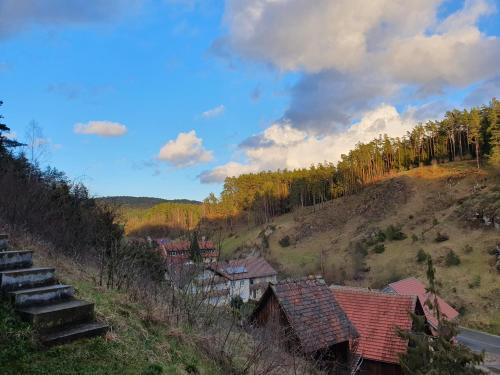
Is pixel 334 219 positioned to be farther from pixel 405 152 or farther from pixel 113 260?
pixel 113 260

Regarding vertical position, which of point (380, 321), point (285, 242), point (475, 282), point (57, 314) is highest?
point (57, 314)

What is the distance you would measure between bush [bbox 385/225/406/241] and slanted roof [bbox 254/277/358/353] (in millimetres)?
46449

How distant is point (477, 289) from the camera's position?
38594 millimetres

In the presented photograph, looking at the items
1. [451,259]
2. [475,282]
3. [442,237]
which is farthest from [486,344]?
[442,237]

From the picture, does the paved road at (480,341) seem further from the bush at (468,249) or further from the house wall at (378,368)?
the house wall at (378,368)

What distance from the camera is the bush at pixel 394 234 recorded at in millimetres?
57737

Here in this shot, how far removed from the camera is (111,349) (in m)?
5.09

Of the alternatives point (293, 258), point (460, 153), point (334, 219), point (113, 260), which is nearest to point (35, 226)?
point (113, 260)

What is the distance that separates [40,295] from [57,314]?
0.54 meters

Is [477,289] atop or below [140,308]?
below

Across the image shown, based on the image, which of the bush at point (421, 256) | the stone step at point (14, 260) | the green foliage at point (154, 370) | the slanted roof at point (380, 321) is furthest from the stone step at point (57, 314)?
the bush at point (421, 256)

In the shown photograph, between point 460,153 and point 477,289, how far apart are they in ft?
169

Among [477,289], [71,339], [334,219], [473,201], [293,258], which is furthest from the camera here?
[334,219]

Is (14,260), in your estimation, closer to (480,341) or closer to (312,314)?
(312,314)
